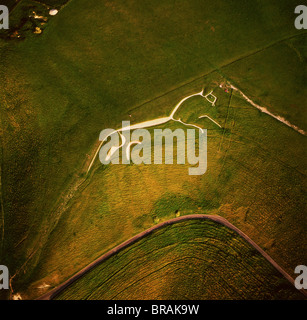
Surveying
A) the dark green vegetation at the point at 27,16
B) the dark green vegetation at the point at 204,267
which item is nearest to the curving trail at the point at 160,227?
the dark green vegetation at the point at 204,267

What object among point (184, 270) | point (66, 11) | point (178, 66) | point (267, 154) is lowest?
point (184, 270)

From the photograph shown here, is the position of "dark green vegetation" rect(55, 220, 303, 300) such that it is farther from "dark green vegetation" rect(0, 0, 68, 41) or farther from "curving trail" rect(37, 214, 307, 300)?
"dark green vegetation" rect(0, 0, 68, 41)

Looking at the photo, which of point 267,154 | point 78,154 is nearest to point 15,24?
point 78,154

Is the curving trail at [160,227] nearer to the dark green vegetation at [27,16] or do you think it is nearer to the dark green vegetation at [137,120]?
the dark green vegetation at [137,120]

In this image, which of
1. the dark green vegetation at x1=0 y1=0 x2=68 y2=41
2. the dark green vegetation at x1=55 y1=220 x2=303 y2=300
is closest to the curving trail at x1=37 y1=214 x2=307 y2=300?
the dark green vegetation at x1=55 y1=220 x2=303 y2=300

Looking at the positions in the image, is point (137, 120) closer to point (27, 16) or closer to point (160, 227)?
point (160, 227)

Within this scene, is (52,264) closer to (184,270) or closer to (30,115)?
(184,270)
